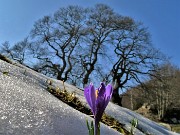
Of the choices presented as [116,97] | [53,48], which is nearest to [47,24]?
[53,48]

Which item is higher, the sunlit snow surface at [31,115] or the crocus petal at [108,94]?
the crocus petal at [108,94]

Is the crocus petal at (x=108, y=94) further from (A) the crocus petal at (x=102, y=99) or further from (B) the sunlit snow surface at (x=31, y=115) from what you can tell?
(B) the sunlit snow surface at (x=31, y=115)

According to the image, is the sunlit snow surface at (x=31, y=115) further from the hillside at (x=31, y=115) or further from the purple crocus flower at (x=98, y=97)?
the purple crocus flower at (x=98, y=97)

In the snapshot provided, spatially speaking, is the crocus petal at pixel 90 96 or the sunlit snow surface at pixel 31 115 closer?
the crocus petal at pixel 90 96

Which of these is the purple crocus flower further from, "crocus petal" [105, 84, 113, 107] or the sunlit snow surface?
the sunlit snow surface

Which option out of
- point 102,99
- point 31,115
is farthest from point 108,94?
point 31,115

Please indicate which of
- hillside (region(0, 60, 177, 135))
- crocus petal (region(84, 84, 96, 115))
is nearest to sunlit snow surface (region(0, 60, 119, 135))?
hillside (region(0, 60, 177, 135))

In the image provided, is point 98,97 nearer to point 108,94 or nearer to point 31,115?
point 108,94

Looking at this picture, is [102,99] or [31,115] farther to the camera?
[31,115]

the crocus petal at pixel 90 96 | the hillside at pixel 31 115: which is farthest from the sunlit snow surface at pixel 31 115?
the crocus petal at pixel 90 96

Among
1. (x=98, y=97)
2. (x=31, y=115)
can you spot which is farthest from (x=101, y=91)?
(x=31, y=115)

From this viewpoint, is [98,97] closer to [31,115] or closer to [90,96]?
[90,96]

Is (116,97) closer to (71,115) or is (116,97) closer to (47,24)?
(47,24)

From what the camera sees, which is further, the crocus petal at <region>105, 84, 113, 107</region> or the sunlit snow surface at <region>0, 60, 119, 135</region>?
the sunlit snow surface at <region>0, 60, 119, 135</region>
